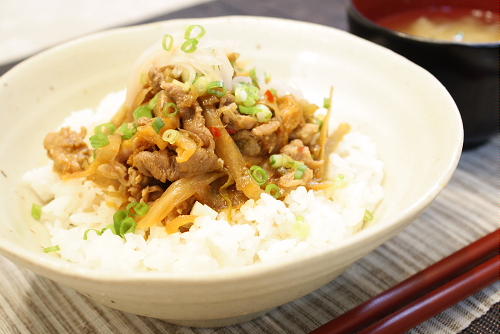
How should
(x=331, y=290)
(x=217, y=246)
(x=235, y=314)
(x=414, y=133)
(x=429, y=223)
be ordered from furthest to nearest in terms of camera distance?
(x=429, y=223)
(x=414, y=133)
(x=331, y=290)
(x=217, y=246)
(x=235, y=314)

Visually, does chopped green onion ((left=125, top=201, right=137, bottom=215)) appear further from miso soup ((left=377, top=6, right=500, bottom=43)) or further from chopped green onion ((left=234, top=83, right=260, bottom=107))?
miso soup ((left=377, top=6, right=500, bottom=43))

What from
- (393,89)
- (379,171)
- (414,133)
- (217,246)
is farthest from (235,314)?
(393,89)

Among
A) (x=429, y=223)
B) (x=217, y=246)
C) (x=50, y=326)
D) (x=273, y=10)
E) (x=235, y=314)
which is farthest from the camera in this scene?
(x=273, y=10)

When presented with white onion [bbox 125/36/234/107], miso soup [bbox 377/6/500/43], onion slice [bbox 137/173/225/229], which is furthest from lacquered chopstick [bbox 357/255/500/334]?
miso soup [bbox 377/6/500/43]

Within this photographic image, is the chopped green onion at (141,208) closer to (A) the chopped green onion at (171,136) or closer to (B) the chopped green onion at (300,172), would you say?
(A) the chopped green onion at (171,136)

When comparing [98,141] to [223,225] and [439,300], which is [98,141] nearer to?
[223,225]

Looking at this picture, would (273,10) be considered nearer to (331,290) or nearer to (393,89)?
(393,89)

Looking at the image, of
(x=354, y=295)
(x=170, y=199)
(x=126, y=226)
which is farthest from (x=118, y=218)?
(x=354, y=295)
